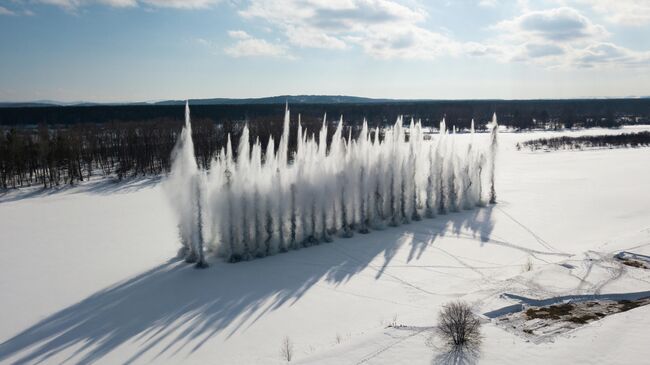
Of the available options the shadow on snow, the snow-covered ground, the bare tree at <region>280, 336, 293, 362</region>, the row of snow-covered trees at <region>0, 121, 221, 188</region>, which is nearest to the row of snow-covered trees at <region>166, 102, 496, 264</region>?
the snow-covered ground

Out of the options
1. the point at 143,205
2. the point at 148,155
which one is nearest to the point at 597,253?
the point at 143,205

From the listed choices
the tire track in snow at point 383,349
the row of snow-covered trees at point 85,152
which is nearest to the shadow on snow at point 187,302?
the tire track in snow at point 383,349

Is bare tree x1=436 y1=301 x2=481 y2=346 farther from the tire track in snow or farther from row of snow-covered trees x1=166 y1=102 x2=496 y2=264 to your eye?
row of snow-covered trees x1=166 y1=102 x2=496 y2=264

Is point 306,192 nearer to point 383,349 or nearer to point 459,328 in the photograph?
point 383,349

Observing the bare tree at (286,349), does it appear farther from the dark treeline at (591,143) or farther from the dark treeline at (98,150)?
the dark treeline at (591,143)

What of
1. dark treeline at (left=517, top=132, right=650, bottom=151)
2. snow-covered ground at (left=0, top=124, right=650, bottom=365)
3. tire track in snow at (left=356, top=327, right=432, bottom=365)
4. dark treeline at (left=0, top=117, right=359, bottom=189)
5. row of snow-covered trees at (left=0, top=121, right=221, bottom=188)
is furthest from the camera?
dark treeline at (left=517, top=132, right=650, bottom=151)

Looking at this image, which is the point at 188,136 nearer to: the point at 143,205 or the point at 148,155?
the point at 143,205
